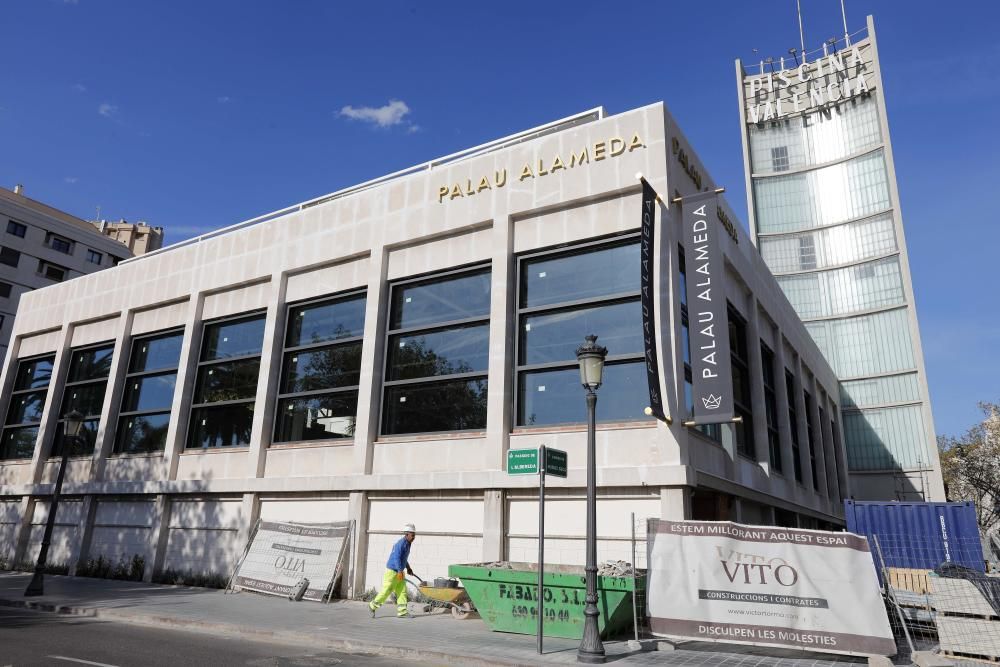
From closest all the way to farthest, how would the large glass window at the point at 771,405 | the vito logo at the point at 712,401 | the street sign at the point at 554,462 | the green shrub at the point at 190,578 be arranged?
the street sign at the point at 554,462 → the vito logo at the point at 712,401 → the green shrub at the point at 190,578 → the large glass window at the point at 771,405

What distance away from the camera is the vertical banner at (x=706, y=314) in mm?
13125

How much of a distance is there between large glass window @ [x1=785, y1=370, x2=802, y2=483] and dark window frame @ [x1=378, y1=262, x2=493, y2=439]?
1384 centimetres

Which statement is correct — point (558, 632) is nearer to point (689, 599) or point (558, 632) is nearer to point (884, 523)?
point (689, 599)

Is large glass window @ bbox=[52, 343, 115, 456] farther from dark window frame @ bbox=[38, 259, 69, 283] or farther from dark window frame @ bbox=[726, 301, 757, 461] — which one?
dark window frame @ bbox=[38, 259, 69, 283]

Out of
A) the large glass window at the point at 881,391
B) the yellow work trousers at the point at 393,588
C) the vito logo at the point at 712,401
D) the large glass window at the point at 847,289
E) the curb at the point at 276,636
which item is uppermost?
the large glass window at the point at 847,289

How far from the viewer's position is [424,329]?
16938 mm

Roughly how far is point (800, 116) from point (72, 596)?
58.3 metres

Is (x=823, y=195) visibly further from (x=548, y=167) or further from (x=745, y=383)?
(x=548, y=167)

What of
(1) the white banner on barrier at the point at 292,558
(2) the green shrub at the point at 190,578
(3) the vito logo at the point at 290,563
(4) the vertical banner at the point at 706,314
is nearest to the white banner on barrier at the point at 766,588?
(4) the vertical banner at the point at 706,314

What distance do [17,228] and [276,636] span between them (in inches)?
2258

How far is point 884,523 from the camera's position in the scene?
73.1 feet

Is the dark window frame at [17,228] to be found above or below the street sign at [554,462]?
above

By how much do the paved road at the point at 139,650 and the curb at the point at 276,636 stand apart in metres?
0.27

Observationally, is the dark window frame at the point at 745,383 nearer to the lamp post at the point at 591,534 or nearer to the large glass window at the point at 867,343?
the lamp post at the point at 591,534
